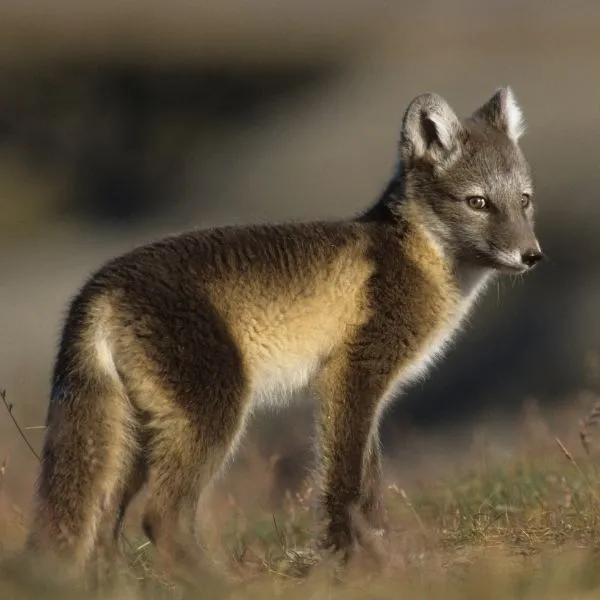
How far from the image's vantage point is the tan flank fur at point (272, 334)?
16.5 ft

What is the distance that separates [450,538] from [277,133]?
50.5 feet

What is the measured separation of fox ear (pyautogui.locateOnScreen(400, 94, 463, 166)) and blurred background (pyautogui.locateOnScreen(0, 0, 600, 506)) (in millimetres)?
6065

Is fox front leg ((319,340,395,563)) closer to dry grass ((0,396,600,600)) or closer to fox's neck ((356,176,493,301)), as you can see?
dry grass ((0,396,600,600))

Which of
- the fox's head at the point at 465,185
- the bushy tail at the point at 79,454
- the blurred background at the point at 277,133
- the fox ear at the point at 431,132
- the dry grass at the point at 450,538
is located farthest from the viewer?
the blurred background at the point at 277,133

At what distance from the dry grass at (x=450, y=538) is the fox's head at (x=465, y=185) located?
89cm

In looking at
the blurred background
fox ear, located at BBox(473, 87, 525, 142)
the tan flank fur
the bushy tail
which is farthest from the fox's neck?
the blurred background

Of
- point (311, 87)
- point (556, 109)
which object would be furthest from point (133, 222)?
point (556, 109)

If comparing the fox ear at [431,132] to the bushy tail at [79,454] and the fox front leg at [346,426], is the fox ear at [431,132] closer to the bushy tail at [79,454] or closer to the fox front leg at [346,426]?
the fox front leg at [346,426]

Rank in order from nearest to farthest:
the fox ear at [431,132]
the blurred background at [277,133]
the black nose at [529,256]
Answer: the black nose at [529,256]
the fox ear at [431,132]
the blurred background at [277,133]

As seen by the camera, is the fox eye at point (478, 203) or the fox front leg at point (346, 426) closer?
the fox front leg at point (346, 426)

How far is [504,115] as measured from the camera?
6305mm

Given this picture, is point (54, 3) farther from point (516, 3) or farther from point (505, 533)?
point (505, 533)

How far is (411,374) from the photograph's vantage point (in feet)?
19.0

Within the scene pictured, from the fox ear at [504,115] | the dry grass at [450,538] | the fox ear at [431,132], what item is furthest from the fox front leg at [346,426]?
the fox ear at [504,115]
